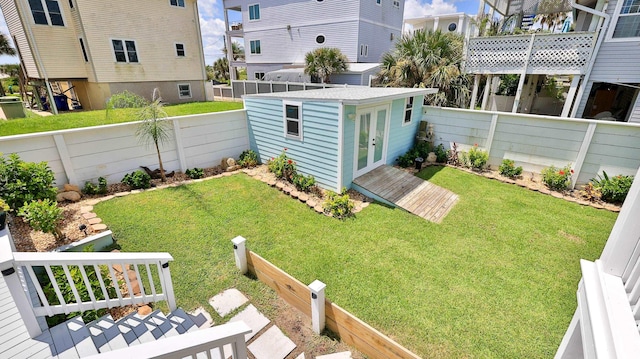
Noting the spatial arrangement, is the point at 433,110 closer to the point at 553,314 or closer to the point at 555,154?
the point at 555,154

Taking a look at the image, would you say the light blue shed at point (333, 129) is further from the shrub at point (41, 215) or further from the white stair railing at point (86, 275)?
the shrub at point (41, 215)

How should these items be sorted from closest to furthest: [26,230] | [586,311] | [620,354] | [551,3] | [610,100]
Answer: [620,354]
[586,311]
[26,230]
[551,3]
[610,100]

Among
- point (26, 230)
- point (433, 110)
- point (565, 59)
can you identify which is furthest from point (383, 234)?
point (565, 59)

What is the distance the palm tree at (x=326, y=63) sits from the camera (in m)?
18.3

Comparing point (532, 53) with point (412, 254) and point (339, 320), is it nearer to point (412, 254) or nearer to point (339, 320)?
point (412, 254)

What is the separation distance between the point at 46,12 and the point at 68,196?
14.6 m

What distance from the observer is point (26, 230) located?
5.19 metres

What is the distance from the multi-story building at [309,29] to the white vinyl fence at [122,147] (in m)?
14.1

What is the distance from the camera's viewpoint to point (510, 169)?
28.6 ft

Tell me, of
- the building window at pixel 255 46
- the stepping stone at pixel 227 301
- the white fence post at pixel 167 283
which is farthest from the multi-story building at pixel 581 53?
the building window at pixel 255 46

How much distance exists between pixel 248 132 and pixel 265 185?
263 centimetres

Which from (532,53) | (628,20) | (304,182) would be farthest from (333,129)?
(628,20)

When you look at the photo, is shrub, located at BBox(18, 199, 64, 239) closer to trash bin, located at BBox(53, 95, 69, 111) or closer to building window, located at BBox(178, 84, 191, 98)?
building window, located at BBox(178, 84, 191, 98)

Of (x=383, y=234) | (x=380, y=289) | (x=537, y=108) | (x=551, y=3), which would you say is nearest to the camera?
(x=380, y=289)
